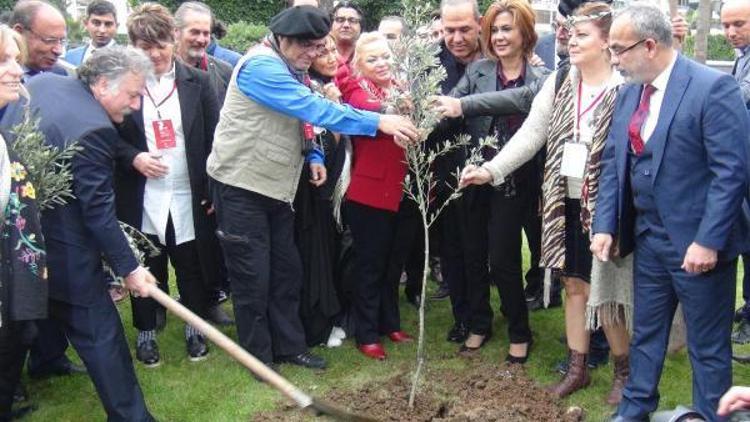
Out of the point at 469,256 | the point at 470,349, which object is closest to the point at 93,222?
the point at 469,256

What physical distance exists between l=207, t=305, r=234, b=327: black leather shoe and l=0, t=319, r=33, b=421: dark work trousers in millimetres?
1835

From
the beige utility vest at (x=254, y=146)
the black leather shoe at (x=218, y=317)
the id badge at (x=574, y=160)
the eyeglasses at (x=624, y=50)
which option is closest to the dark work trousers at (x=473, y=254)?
the id badge at (x=574, y=160)

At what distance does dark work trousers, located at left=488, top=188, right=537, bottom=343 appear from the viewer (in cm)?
481

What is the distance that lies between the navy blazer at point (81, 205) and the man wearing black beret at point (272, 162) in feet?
2.83

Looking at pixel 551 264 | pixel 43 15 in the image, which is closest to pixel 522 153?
pixel 551 264

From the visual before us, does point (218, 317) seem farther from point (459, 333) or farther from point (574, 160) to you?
point (574, 160)

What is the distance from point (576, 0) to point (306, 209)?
7.67 ft

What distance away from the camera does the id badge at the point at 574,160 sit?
169 inches

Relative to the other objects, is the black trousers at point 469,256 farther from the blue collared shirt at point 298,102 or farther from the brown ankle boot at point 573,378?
the blue collared shirt at point 298,102

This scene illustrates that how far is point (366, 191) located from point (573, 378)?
1.71 m

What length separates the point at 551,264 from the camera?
450 centimetres

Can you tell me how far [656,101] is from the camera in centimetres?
379

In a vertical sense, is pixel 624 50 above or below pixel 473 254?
above

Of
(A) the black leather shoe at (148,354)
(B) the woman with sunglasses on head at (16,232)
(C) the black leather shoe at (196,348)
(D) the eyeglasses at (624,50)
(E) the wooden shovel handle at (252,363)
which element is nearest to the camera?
(E) the wooden shovel handle at (252,363)
